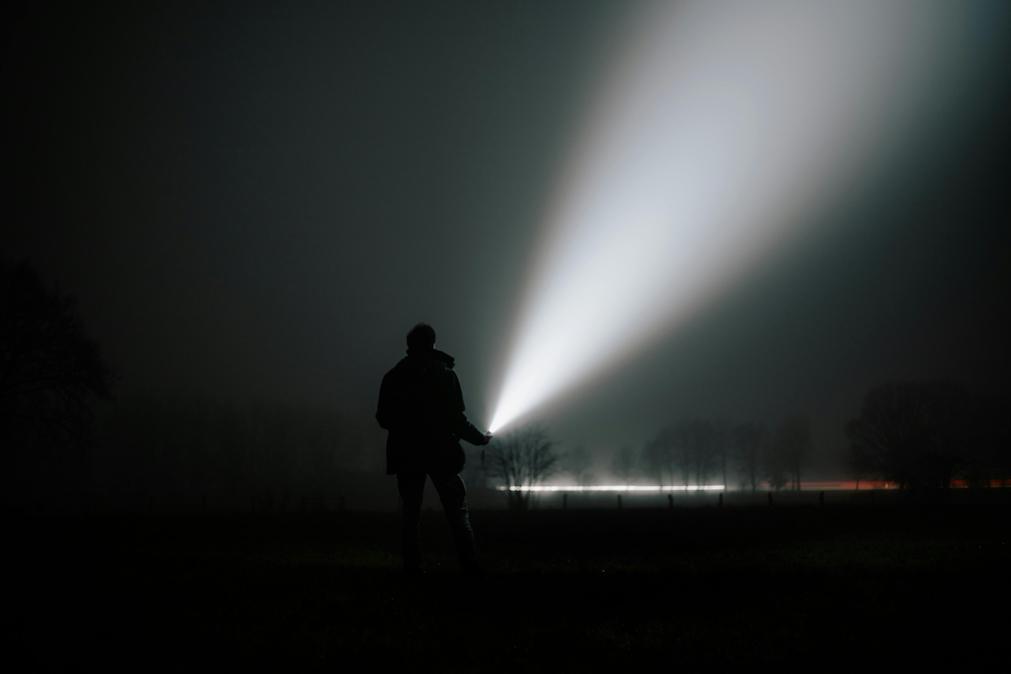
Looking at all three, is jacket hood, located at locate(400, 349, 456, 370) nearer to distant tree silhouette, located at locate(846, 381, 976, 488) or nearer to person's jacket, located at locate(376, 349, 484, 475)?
person's jacket, located at locate(376, 349, 484, 475)

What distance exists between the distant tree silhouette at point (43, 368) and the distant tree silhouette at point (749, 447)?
10204 centimetres

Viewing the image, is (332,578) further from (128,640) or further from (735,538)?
(735,538)

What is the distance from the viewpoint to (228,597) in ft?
22.0

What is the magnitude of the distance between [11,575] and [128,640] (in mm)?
4375

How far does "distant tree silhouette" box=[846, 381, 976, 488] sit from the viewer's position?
220ft

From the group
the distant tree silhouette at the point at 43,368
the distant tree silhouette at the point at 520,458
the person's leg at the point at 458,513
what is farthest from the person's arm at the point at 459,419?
the distant tree silhouette at the point at 520,458

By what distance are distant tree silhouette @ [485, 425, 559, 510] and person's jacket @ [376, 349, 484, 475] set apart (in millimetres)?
61780

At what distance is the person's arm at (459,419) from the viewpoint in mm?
8922

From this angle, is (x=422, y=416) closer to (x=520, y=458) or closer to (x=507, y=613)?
(x=507, y=613)

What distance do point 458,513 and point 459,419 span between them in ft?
4.06

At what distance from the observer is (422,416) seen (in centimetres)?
874

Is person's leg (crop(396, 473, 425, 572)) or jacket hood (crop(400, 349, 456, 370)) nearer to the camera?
person's leg (crop(396, 473, 425, 572))

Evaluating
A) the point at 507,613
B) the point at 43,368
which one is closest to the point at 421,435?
the point at 507,613

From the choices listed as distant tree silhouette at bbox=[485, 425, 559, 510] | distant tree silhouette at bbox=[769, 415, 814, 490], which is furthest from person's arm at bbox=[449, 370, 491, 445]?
distant tree silhouette at bbox=[769, 415, 814, 490]
